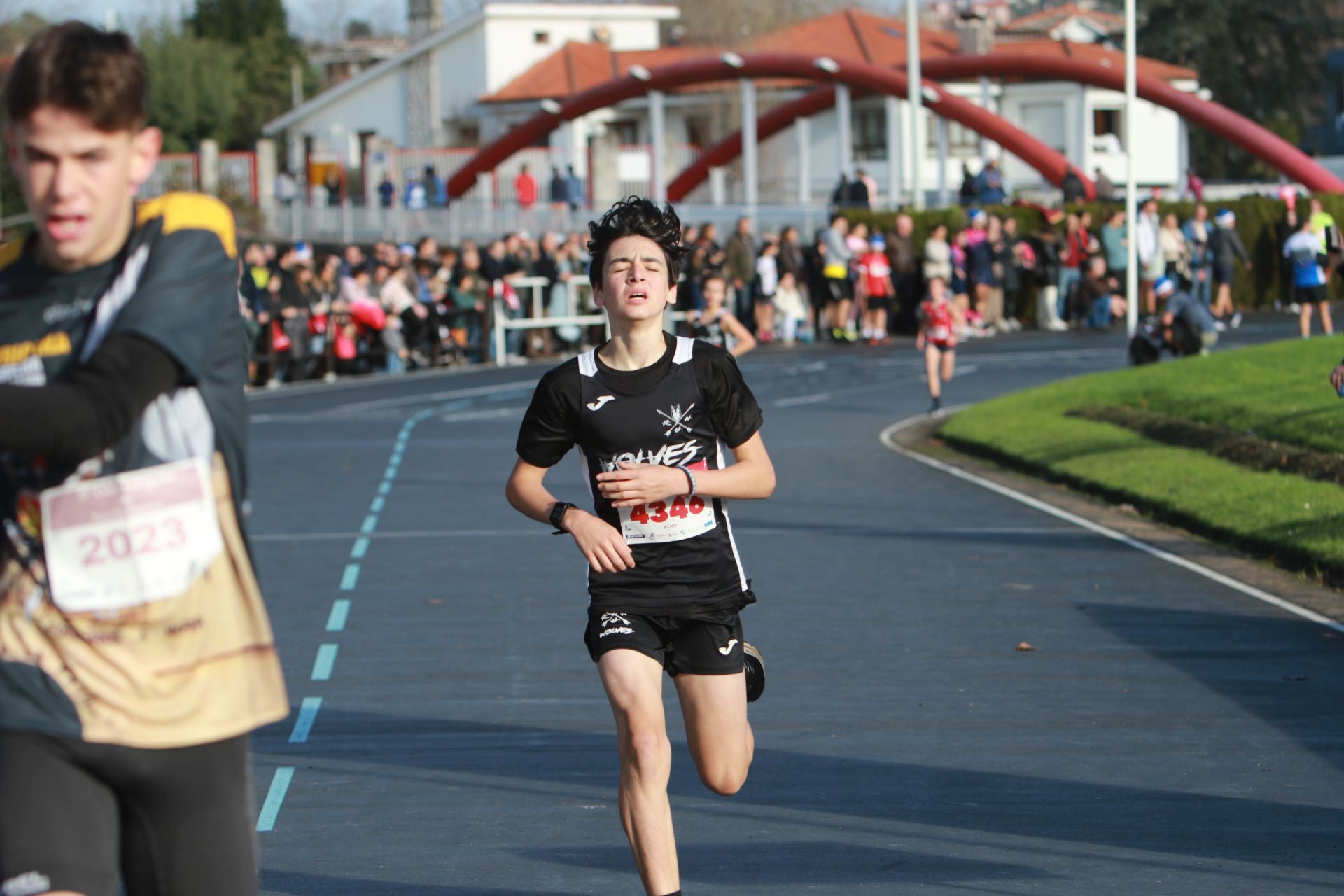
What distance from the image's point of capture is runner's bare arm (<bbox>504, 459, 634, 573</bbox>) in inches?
203

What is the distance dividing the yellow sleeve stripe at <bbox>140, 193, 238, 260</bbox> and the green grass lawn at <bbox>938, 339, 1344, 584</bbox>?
9300 millimetres

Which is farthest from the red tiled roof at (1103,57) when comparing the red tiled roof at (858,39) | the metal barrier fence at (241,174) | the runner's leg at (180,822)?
the runner's leg at (180,822)

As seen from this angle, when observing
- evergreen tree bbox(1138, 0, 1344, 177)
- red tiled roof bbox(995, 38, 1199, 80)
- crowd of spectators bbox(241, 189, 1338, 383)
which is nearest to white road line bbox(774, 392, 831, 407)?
crowd of spectators bbox(241, 189, 1338, 383)

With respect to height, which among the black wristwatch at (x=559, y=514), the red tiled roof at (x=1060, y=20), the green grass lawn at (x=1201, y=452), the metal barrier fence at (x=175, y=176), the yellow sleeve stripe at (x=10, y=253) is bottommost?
the green grass lawn at (x=1201, y=452)

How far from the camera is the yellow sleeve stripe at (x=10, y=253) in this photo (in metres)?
3.26

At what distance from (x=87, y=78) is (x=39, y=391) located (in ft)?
1.57

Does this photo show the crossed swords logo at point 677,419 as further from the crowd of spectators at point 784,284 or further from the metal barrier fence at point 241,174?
the metal barrier fence at point 241,174

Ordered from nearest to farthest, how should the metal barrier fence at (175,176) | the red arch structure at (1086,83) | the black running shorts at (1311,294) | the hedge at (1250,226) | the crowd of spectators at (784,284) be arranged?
1. the black running shorts at (1311,294)
2. the crowd of spectators at (784,284)
3. the hedge at (1250,226)
4. the red arch structure at (1086,83)
5. the metal barrier fence at (175,176)

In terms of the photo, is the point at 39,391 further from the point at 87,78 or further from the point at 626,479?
the point at 626,479

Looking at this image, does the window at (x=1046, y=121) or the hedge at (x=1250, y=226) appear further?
the window at (x=1046, y=121)

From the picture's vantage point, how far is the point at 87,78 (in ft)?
9.87

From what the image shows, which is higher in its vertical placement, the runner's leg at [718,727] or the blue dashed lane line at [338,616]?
the runner's leg at [718,727]

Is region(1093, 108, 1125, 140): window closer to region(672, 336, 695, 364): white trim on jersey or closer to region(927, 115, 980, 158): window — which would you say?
region(927, 115, 980, 158): window

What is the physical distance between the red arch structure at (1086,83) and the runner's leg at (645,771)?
42.5 m
